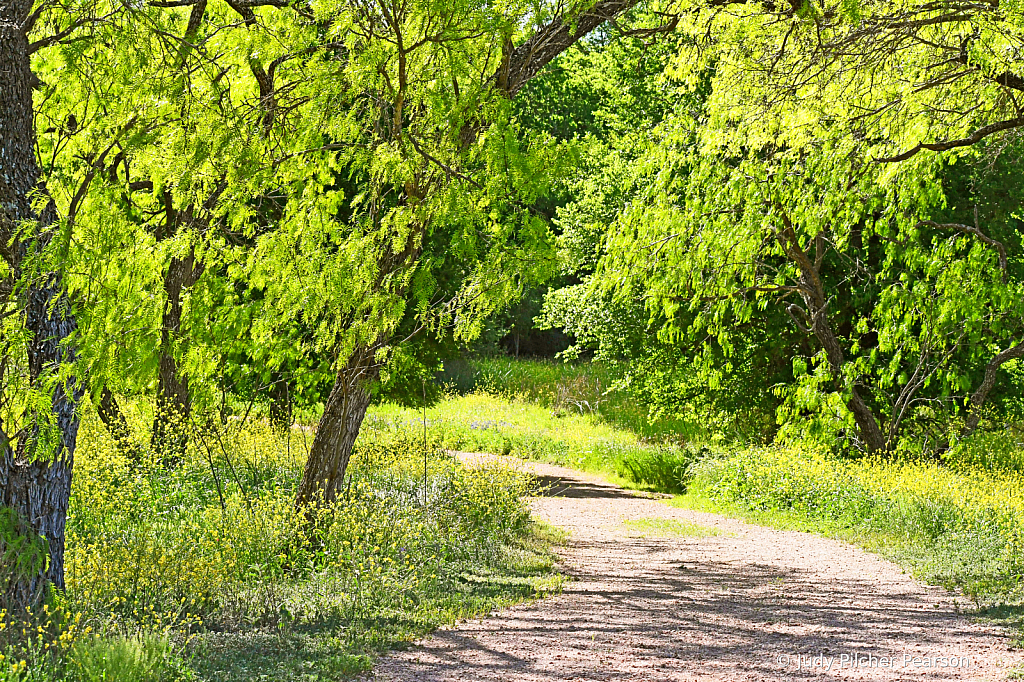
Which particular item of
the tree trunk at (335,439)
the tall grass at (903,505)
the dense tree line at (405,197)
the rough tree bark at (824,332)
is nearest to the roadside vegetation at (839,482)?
the tall grass at (903,505)

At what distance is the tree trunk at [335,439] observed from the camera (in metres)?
7.82

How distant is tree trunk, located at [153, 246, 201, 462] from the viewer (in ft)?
31.1

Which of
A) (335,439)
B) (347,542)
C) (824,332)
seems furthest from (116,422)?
(824,332)

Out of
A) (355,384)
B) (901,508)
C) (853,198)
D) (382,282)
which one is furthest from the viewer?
(853,198)

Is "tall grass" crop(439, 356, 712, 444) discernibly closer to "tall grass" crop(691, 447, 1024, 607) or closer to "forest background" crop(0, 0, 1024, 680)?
"tall grass" crop(691, 447, 1024, 607)

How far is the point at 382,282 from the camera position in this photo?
24.0 ft

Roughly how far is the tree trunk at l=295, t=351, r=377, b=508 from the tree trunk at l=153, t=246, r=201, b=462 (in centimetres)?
194

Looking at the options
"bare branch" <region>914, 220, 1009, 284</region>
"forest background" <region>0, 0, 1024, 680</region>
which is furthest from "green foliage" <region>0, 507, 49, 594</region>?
"bare branch" <region>914, 220, 1009, 284</region>

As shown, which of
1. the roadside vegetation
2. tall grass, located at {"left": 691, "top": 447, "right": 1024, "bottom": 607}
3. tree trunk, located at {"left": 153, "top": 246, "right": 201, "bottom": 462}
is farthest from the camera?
tree trunk, located at {"left": 153, "top": 246, "right": 201, "bottom": 462}

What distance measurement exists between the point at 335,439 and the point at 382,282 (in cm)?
149

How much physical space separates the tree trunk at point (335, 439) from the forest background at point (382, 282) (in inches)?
1.0

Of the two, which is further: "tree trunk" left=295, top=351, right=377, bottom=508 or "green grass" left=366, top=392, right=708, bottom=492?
"green grass" left=366, top=392, right=708, bottom=492

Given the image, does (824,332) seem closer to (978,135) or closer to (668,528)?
(668,528)

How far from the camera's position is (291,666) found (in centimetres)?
486
